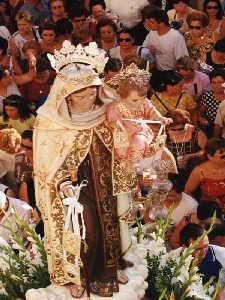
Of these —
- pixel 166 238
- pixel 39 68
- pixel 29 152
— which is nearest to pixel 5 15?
pixel 39 68

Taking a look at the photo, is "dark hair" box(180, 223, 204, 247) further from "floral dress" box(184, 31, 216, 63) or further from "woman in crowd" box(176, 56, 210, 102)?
"floral dress" box(184, 31, 216, 63)

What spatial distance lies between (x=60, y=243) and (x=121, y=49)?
4618mm

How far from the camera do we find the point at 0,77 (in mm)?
10453

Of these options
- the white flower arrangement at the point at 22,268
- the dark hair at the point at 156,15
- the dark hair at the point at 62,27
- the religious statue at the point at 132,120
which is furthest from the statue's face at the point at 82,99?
the dark hair at the point at 62,27

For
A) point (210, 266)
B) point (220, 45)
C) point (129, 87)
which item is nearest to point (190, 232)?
point (210, 266)

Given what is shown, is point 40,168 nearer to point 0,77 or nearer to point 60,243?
point 60,243

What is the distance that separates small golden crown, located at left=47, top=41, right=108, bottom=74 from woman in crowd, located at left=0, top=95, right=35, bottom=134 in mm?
3592

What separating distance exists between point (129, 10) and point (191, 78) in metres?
1.70

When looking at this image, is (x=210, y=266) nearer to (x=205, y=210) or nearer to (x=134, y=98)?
(x=205, y=210)

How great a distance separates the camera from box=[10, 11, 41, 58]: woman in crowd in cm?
1141

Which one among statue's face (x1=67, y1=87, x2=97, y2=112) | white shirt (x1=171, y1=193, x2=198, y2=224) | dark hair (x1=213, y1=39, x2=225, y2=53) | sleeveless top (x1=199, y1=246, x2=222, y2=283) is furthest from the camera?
dark hair (x1=213, y1=39, x2=225, y2=53)

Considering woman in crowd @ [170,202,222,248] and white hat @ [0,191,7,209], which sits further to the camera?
woman in crowd @ [170,202,222,248]

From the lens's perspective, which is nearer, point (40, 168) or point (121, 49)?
point (40, 168)

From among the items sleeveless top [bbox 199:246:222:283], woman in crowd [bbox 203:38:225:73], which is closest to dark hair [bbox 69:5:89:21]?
woman in crowd [bbox 203:38:225:73]
